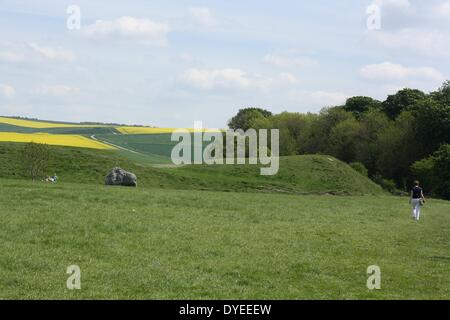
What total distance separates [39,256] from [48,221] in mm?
7027

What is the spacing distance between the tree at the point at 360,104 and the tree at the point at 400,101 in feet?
26.2

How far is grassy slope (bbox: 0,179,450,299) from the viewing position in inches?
575

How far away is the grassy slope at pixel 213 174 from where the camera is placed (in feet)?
224

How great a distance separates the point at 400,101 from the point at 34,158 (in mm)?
90643

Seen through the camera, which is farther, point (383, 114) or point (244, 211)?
point (383, 114)

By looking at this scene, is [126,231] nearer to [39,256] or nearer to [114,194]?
[39,256]

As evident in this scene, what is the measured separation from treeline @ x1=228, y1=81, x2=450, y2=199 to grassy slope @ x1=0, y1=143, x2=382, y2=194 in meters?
13.8

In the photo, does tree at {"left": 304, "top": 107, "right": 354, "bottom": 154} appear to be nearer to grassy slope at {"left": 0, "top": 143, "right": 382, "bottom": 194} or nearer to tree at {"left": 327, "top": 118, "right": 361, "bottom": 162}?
tree at {"left": 327, "top": 118, "right": 361, "bottom": 162}

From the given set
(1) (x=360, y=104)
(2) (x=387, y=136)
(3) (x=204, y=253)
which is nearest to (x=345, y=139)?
(2) (x=387, y=136)

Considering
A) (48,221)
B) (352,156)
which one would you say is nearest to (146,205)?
(48,221)

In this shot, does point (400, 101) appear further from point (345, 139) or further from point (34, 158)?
point (34, 158)

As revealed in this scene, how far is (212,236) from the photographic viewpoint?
23844 millimetres

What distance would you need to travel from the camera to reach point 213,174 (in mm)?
82562
